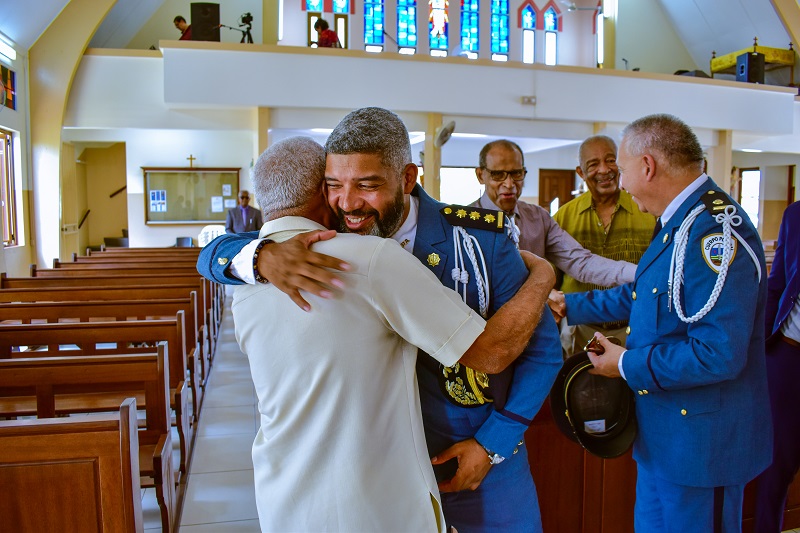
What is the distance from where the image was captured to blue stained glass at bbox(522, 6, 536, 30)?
43.5 feet

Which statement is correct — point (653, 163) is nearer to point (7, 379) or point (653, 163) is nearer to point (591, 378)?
point (591, 378)

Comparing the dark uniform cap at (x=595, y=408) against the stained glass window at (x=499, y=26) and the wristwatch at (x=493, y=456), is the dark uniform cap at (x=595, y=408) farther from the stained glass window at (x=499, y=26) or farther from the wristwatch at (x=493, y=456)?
the stained glass window at (x=499, y=26)

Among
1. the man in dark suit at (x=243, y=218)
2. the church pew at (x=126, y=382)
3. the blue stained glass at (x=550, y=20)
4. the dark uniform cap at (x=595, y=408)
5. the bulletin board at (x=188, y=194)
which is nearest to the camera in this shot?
the dark uniform cap at (x=595, y=408)

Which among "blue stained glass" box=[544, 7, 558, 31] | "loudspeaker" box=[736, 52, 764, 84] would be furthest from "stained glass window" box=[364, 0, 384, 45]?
"loudspeaker" box=[736, 52, 764, 84]

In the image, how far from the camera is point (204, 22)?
888cm

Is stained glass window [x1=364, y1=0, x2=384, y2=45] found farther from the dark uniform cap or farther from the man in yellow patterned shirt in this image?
the dark uniform cap

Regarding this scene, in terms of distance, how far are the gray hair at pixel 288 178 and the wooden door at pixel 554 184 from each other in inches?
520

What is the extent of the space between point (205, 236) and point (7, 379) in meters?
9.24

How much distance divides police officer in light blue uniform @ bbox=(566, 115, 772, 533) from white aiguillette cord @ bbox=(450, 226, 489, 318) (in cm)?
44

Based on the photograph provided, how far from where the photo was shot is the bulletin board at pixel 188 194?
464 inches

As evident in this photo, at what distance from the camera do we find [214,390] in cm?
449

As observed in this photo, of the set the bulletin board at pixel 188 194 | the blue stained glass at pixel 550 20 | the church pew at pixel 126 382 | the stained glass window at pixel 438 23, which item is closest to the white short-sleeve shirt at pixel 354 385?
the church pew at pixel 126 382

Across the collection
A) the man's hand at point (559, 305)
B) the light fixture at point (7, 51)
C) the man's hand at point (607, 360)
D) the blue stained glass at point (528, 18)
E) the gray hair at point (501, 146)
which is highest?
the blue stained glass at point (528, 18)

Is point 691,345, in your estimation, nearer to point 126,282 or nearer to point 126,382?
point 126,382
